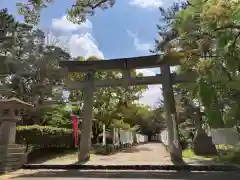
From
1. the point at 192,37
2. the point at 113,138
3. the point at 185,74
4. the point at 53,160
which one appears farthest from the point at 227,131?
the point at 113,138

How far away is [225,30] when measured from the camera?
27.1 feet

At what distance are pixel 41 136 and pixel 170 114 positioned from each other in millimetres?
6702

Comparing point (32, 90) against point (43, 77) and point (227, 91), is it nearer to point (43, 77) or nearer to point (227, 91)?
point (43, 77)

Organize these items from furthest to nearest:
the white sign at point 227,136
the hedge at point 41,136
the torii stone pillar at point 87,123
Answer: the hedge at point 41,136 → the torii stone pillar at point 87,123 → the white sign at point 227,136

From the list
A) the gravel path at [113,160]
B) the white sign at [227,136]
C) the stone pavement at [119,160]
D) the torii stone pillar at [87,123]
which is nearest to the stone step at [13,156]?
the gravel path at [113,160]

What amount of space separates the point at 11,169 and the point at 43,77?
1390 cm

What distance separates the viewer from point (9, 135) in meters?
10.9

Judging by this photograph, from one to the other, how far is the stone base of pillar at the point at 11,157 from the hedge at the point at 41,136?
1.63 metres

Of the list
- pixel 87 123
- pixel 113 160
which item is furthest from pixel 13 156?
pixel 113 160

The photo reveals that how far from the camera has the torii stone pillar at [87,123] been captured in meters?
13.2

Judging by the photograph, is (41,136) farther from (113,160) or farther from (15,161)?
(113,160)

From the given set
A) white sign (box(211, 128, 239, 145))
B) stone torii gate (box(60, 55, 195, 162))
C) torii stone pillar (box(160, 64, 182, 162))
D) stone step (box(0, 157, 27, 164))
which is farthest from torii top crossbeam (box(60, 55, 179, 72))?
stone step (box(0, 157, 27, 164))

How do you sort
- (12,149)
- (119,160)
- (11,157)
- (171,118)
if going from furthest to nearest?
(119,160), (171,118), (12,149), (11,157)

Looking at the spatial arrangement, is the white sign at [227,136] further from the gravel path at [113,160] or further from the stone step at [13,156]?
the stone step at [13,156]
